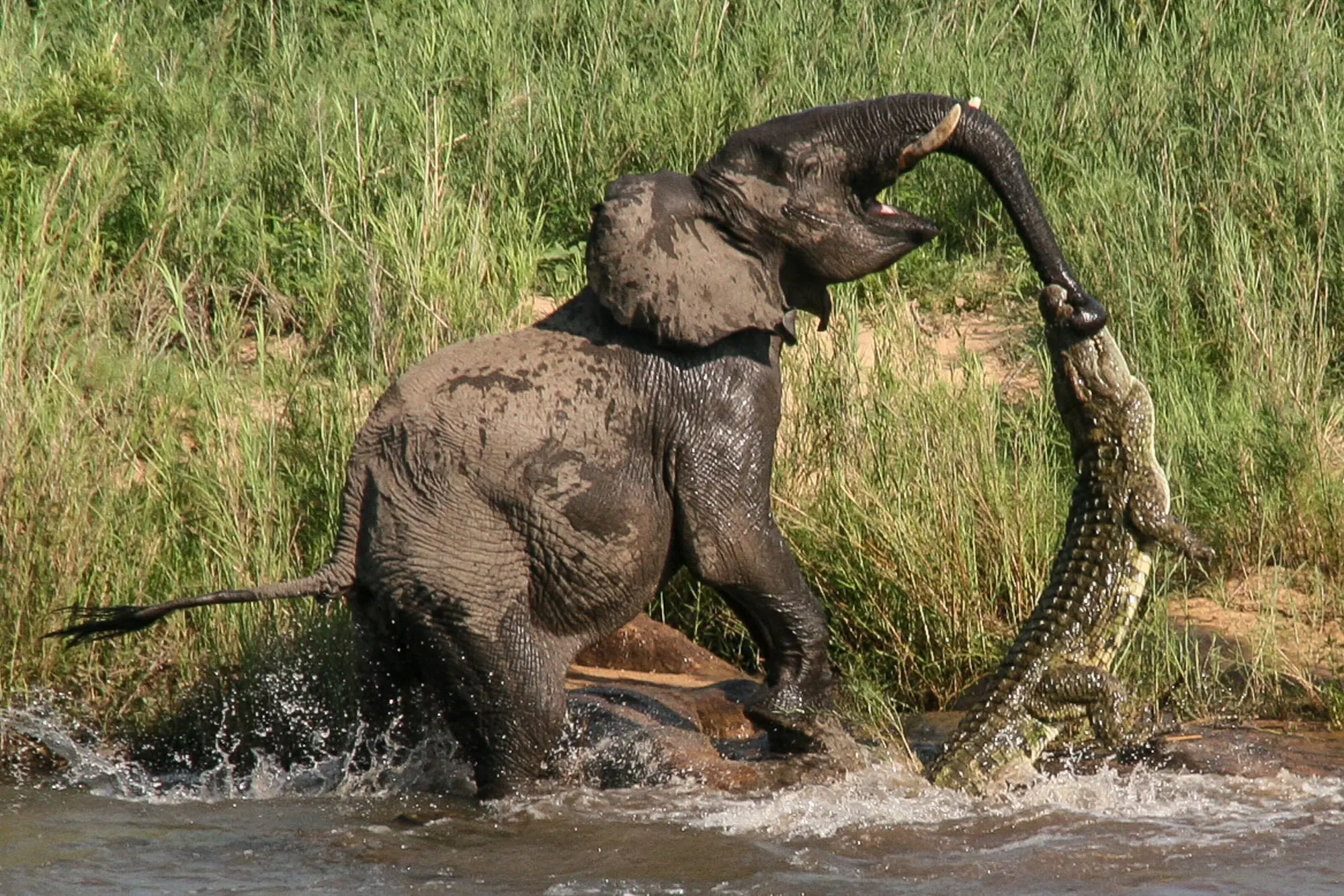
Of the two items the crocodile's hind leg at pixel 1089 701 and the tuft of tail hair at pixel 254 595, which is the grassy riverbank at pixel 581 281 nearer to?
the crocodile's hind leg at pixel 1089 701

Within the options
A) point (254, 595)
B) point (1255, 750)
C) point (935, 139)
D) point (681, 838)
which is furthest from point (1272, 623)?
point (254, 595)

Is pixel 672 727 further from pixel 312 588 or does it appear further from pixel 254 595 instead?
pixel 254 595

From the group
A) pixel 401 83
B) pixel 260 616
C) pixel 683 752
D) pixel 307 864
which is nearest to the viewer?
pixel 307 864

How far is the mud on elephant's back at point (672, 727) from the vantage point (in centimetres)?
567

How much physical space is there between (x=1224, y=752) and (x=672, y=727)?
1.63 metres

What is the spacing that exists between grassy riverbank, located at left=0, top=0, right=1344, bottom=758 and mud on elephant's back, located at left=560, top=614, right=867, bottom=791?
32cm

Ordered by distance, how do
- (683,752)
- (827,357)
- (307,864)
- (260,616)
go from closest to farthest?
(307,864) < (683,752) < (260,616) < (827,357)

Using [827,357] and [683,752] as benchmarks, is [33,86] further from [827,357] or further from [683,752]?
[683,752]

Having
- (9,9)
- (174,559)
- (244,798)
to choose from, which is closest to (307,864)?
(244,798)

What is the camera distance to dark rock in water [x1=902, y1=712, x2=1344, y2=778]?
5766mm

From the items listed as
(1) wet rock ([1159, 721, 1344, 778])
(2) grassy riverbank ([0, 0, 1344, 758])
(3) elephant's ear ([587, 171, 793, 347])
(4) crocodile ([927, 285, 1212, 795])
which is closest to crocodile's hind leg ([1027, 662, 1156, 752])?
(4) crocodile ([927, 285, 1212, 795])

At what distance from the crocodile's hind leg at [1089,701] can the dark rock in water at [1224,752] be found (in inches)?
2.9

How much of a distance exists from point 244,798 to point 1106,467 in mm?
2785

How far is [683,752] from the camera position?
582 centimetres
